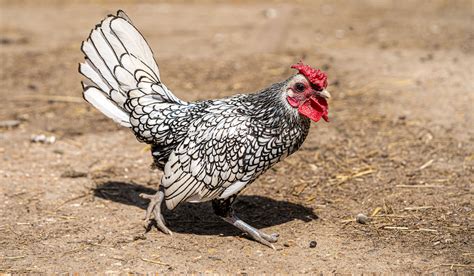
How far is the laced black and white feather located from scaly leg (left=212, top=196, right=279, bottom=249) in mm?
145

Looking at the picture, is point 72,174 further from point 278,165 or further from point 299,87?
point 299,87

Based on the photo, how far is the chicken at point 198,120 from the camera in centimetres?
453

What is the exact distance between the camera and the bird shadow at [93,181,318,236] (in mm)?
5012

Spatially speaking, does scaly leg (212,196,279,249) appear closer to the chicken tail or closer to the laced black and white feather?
the laced black and white feather

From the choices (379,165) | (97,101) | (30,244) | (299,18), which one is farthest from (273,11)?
(30,244)

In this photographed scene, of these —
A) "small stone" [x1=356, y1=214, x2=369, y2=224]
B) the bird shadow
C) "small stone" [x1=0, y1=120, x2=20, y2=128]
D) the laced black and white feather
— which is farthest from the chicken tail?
"small stone" [x1=0, y1=120, x2=20, y2=128]

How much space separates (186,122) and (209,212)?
920 millimetres

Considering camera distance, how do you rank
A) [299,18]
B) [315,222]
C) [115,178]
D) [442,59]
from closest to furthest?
[315,222], [115,178], [442,59], [299,18]

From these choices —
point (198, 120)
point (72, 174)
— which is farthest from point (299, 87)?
point (72, 174)

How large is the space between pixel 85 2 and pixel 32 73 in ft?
14.2

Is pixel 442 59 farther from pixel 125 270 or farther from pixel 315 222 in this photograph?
pixel 125 270

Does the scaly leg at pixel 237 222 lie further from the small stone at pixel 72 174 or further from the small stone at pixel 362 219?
the small stone at pixel 72 174

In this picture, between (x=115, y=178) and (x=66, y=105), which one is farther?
(x=66, y=105)

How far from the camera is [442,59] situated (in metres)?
8.68
